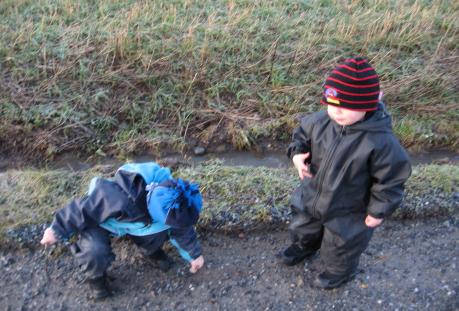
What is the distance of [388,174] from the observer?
2.13 meters

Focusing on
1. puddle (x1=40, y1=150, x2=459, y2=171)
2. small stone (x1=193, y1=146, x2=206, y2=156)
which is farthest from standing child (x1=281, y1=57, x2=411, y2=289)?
small stone (x1=193, y1=146, x2=206, y2=156)

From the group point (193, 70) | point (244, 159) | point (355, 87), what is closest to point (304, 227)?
point (355, 87)

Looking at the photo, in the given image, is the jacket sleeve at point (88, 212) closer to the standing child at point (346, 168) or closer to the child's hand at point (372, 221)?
the standing child at point (346, 168)

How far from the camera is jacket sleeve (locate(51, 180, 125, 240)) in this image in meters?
2.34

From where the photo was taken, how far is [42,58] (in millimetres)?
4324

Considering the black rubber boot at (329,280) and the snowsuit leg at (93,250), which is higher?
the snowsuit leg at (93,250)

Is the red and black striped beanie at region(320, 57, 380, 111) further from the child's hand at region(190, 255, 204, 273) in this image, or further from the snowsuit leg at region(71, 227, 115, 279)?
the snowsuit leg at region(71, 227, 115, 279)

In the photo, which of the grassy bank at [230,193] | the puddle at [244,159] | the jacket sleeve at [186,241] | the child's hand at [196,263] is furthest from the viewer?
the puddle at [244,159]

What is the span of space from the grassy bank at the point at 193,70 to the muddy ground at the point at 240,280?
1179 millimetres

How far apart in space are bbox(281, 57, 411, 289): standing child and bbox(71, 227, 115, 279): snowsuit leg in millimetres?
1023

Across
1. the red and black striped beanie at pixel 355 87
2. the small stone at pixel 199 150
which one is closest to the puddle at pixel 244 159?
the small stone at pixel 199 150

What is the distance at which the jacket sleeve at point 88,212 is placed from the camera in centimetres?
234

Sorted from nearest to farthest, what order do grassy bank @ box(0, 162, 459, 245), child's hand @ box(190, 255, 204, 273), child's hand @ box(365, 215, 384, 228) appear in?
child's hand @ box(365, 215, 384, 228) < child's hand @ box(190, 255, 204, 273) < grassy bank @ box(0, 162, 459, 245)

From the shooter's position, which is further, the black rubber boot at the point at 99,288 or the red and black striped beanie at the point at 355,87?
the black rubber boot at the point at 99,288
